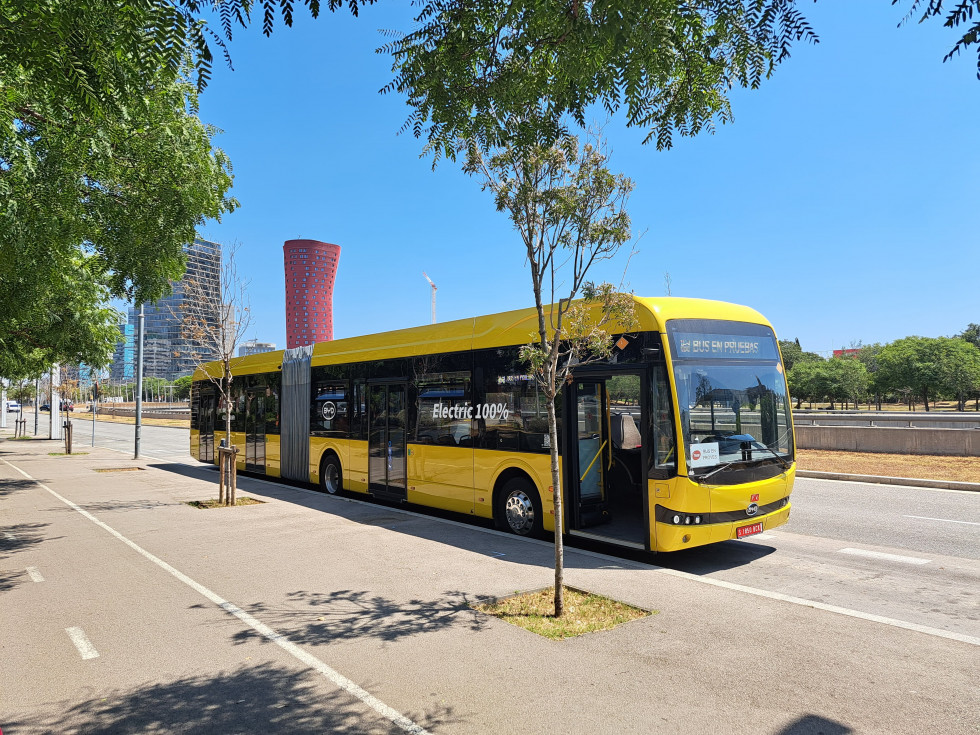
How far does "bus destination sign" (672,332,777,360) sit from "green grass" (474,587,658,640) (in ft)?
9.77

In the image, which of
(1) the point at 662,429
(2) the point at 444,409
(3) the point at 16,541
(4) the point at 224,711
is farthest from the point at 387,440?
(4) the point at 224,711

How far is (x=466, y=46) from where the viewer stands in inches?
173

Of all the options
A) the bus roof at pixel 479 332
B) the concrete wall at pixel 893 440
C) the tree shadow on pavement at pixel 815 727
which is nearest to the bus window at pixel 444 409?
the bus roof at pixel 479 332

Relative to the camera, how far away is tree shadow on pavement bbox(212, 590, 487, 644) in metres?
5.21

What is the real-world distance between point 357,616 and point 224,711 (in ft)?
5.74

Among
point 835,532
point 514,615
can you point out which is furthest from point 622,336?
point 835,532

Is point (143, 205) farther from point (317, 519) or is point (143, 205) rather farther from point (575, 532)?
point (575, 532)

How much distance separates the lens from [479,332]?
988 centimetres

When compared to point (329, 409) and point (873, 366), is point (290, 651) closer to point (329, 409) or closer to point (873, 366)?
point (329, 409)

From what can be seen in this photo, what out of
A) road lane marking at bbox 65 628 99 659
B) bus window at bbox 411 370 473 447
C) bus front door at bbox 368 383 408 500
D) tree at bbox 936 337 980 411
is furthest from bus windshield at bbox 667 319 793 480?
tree at bbox 936 337 980 411

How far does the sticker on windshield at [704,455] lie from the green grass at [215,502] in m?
8.98

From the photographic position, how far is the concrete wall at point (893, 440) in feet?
59.2

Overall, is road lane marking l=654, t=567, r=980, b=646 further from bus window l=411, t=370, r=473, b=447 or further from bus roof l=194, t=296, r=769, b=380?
bus window l=411, t=370, r=473, b=447

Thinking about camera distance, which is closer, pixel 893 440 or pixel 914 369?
pixel 893 440
